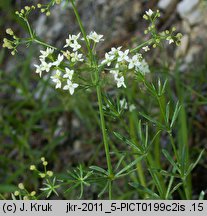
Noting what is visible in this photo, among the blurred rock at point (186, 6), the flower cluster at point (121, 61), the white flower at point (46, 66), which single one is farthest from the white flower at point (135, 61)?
the blurred rock at point (186, 6)

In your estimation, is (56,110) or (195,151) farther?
(56,110)

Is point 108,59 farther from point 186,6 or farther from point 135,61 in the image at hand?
point 186,6

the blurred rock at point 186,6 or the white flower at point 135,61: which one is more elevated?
the blurred rock at point 186,6

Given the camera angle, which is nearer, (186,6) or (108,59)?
(108,59)

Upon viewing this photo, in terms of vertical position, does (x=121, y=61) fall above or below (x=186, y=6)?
below

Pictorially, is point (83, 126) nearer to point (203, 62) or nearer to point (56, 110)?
point (56, 110)

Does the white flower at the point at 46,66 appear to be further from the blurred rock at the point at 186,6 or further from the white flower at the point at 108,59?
the blurred rock at the point at 186,6

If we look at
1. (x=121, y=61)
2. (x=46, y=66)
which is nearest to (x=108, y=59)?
(x=121, y=61)

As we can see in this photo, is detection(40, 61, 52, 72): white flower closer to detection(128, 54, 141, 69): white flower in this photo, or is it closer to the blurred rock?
detection(128, 54, 141, 69): white flower

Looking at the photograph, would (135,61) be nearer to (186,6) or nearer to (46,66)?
(46,66)

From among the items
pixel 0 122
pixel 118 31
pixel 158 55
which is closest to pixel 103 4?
pixel 118 31

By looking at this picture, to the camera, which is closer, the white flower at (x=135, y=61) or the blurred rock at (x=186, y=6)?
the white flower at (x=135, y=61)
